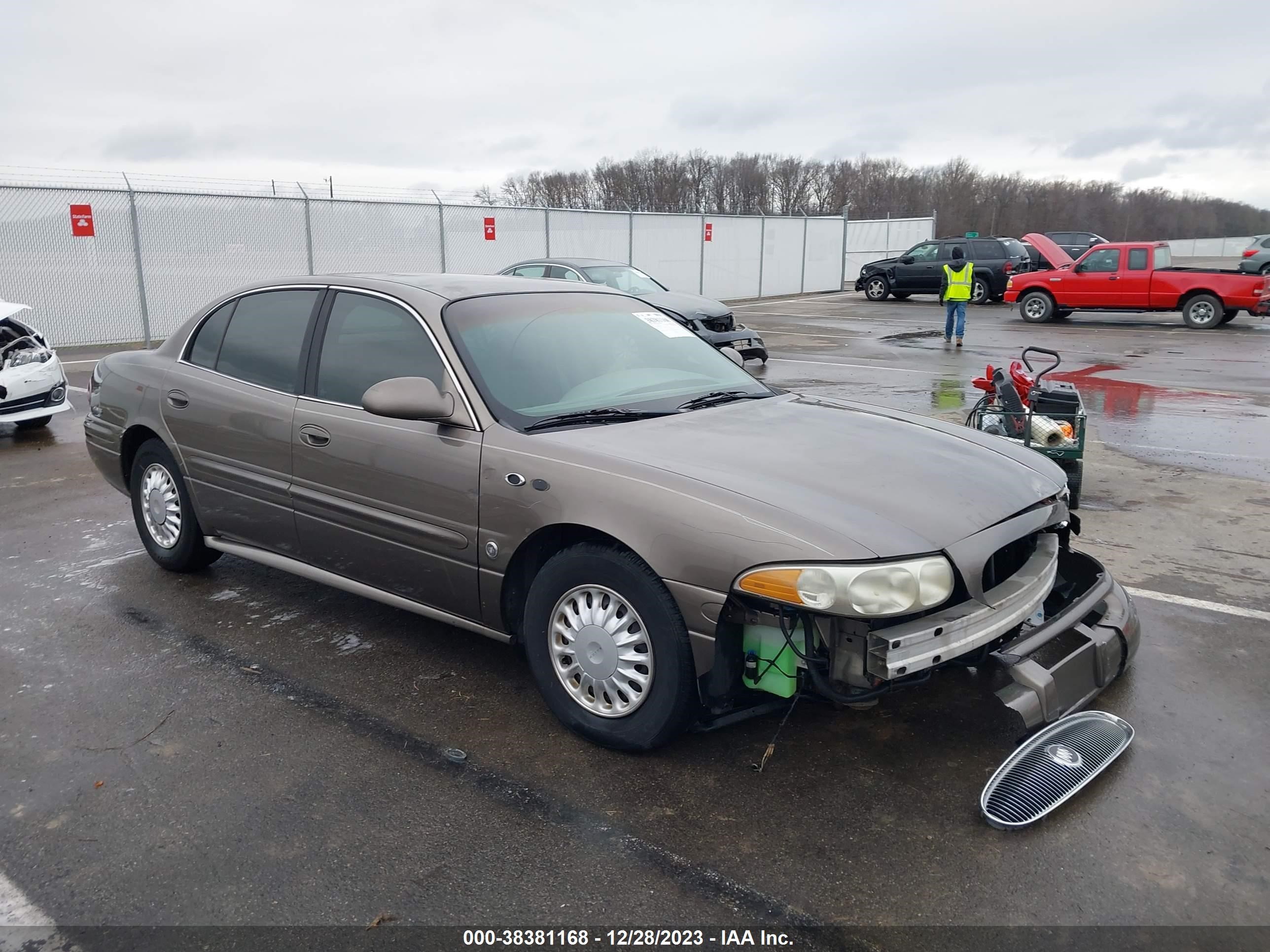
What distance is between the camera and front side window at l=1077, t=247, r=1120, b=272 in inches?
802

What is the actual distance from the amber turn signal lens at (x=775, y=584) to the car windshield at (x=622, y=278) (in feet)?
39.2

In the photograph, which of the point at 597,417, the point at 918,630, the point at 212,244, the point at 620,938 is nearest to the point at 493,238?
the point at 212,244

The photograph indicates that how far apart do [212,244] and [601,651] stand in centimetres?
1721

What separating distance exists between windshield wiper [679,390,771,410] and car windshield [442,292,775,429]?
1cm

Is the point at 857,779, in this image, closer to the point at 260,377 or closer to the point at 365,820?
the point at 365,820

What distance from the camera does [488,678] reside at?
12.9 ft

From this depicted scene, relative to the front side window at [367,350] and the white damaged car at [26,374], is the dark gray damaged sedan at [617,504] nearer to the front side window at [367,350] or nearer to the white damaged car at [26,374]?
the front side window at [367,350]

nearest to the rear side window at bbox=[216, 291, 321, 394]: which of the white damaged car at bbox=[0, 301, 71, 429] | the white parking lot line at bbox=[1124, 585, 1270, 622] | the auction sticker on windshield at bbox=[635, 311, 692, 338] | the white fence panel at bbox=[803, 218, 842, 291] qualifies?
the auction sticker on windshield at bbox=[635, 311, 692, 338]

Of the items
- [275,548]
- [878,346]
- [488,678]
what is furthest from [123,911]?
[878,346]

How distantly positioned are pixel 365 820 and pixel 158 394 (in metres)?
2.92

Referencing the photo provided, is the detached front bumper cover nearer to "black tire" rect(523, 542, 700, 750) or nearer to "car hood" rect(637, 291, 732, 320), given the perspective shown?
"black tire" rect(523, 542, 700, 750)

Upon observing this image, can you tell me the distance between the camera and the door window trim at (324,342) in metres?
3.63

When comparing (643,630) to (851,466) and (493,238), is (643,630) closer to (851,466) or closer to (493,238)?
(851,466)

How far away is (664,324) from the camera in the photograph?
460cm
